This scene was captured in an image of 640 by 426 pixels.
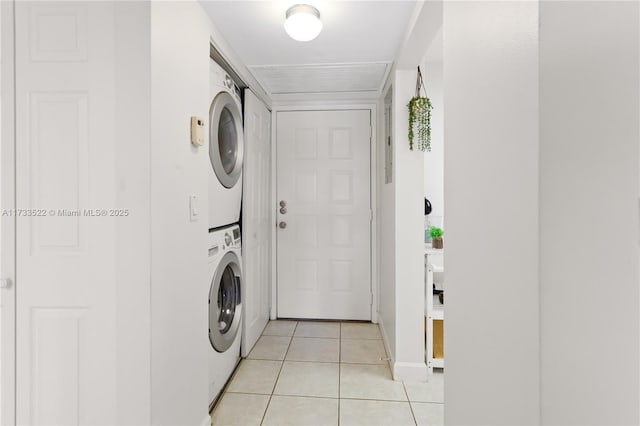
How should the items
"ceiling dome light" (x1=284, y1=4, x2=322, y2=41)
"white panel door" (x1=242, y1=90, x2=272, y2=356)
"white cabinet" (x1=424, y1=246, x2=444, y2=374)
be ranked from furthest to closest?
"white panel door" (x1=242, y1=90, x2=272, y2=356) → "white cabinet" (x1=424, y1=246, x2=444, y2=374) → "ceiling dome light" (x1=284, y1=4, x2=322, y2=41)

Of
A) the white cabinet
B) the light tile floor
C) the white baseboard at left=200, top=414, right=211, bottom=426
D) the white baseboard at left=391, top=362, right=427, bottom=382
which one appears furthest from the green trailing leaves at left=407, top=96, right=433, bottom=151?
the white baseboard at left=200, top=414, right=211, bottom=426

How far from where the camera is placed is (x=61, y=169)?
126 centimetres

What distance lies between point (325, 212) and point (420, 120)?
146 cm

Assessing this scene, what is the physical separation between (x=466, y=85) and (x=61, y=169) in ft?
4.65

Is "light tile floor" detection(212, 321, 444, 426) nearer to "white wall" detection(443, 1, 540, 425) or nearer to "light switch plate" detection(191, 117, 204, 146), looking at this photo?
"white wall" detection(443, 1, 540, 425)

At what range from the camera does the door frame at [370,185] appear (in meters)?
3.35

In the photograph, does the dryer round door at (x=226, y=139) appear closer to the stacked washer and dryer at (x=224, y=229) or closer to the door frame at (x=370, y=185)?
the stacked washer and dryer at (x=224, y=229)

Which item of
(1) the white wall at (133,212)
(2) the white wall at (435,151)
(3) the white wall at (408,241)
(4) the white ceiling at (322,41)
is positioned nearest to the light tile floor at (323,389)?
(3) the white wall at (408,241)

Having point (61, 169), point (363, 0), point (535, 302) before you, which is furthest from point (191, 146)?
point (535, 302)

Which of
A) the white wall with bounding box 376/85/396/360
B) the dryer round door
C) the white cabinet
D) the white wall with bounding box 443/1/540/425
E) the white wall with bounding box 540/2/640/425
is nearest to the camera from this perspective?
the white wall with bounding box 540/2/640/425

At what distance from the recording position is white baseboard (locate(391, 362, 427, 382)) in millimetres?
2311

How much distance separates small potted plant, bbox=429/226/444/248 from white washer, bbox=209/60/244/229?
1.45 m

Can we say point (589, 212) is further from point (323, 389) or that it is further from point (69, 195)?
point (323, 389)

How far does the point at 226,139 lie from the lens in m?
2.31
